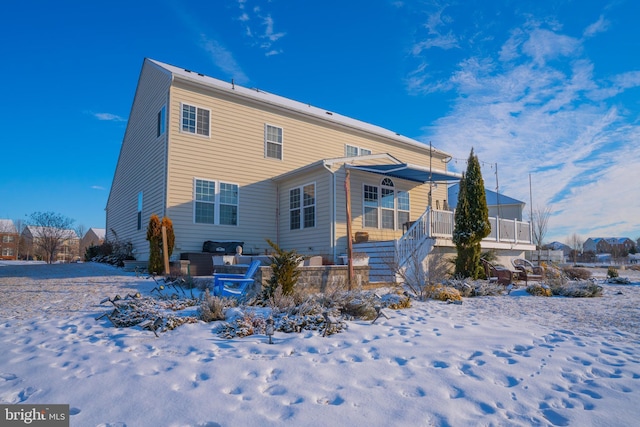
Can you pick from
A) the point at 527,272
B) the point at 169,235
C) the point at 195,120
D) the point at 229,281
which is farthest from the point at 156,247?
the point at 527,272

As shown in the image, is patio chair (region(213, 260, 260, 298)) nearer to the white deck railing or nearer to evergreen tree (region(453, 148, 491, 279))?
the white deck railing

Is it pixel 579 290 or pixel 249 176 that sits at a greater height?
pixel 249 176

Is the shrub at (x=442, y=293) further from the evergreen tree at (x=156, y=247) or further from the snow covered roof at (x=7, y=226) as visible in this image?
the snow covered roof at (x=7, y=226)

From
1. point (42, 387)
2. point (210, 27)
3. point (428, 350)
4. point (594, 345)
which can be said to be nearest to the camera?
point (42, 387)

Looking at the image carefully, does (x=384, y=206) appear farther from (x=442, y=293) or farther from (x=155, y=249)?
(x=155, y=249)

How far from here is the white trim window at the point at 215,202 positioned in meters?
13.0

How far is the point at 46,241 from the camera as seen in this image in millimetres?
25891

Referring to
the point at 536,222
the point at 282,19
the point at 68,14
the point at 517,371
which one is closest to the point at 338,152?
the point at 282,19

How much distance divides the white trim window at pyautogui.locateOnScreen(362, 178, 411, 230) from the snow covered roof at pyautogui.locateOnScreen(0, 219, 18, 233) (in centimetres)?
5788

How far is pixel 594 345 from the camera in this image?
172 inches

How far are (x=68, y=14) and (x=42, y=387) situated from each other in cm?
1099

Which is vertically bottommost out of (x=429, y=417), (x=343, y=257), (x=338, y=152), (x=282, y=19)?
(x=429, y=417)

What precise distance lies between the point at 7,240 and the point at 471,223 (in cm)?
6167

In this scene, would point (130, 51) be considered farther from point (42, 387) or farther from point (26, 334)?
point (42, 387)
